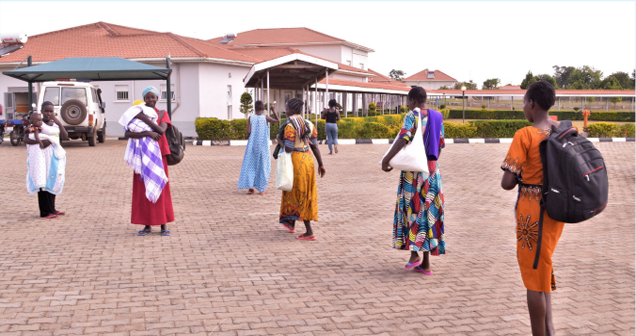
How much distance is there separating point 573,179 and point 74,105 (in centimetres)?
1975

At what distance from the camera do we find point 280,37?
49344mm

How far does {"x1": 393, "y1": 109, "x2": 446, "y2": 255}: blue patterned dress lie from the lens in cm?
542

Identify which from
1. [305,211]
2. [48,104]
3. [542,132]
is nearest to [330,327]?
[542,132]

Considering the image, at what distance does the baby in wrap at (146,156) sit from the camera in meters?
6.97

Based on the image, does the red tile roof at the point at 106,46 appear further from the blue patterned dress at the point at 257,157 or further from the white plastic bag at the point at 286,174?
the white plastic bag at the point at 286,174

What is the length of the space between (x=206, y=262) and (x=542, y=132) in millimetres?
3757

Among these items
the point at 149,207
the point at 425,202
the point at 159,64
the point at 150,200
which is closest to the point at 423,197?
the point at 425,202

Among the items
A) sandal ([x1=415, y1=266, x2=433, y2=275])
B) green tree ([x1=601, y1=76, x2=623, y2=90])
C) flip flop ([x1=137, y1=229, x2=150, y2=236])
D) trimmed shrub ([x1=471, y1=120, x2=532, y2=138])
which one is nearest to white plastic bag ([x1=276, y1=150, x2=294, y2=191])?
flip flop ([x1=137, y1=229, x2=150, y2=236])

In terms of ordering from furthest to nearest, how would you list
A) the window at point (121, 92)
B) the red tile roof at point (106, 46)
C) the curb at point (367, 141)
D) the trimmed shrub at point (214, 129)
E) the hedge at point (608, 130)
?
1. the hedge at point (608, 130)
2. the window at point (121, 92)
3. the red tile roof at point (106, 46)
4. the trimmed shrub at point (214, 129)
5. the curb at point (367, 141)

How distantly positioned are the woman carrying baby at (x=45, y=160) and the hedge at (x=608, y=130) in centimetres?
2641

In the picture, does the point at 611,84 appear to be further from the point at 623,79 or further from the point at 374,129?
the point at 374,129

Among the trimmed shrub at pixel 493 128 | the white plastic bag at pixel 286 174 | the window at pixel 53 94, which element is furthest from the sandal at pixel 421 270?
the trimmed shrub at pixel 493 128

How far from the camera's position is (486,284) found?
5355 mm

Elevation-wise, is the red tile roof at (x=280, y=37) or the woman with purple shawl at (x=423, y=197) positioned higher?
the red tile roof at (x=280, y=37)
